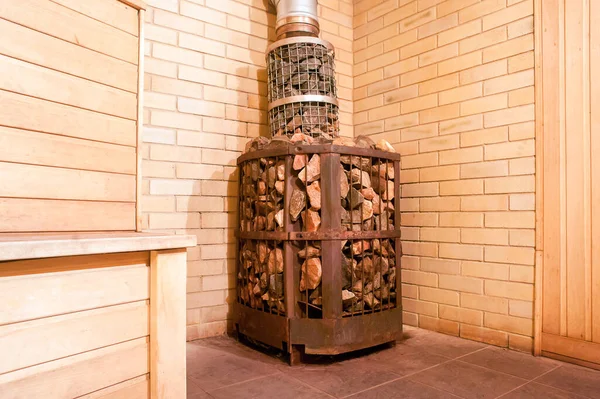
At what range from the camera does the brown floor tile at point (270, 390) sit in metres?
1.77

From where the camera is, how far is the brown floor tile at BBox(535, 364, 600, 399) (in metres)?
1.82

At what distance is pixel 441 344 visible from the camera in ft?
8.14

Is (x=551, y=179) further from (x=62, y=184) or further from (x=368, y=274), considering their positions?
(x=62, y=184)

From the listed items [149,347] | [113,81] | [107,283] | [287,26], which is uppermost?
[287,26]

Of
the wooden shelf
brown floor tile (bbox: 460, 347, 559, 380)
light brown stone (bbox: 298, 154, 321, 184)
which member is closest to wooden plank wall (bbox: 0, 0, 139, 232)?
the wooden shelf

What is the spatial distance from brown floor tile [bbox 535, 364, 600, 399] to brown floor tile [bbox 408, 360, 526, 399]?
0.14 metres

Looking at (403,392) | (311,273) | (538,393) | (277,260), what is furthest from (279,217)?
(538,393)

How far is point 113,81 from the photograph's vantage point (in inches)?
61.4

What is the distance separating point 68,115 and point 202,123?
4.30 feet

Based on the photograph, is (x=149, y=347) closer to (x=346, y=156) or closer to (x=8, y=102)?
(x=8, y=102)

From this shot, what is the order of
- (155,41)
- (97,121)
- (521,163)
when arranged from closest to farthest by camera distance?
(97,121)
(521,163)
(155,41)

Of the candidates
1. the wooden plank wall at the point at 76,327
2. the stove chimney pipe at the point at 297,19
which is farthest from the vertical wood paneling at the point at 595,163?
the wooden plank wall at the point at 76,327

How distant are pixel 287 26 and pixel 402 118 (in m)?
1.05

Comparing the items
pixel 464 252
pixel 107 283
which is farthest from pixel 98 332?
pixel 464 252
